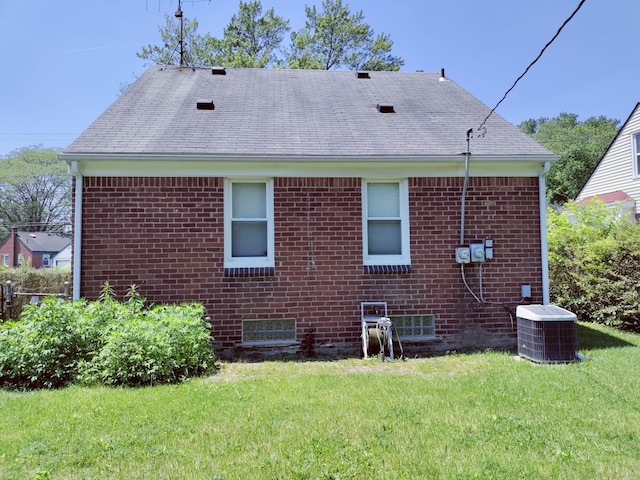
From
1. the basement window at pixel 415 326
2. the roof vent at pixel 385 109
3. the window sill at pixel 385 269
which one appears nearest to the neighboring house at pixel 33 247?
the roof vent at pixel 385 109

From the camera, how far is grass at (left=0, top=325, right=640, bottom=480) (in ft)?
9.50

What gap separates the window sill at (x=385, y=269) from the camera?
674 cm

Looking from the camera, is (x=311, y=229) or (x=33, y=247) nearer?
(x=311, y=229)

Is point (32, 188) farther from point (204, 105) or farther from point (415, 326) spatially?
point (415, 326)

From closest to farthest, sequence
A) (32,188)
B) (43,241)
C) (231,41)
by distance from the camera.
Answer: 1. (231,41)
2. (32,188)
3. (43,241)

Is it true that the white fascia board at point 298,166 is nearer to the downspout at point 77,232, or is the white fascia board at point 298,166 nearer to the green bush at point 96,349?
the downspout at point 77,232

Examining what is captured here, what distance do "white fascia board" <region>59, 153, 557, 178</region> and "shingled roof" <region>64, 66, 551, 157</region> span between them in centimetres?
11

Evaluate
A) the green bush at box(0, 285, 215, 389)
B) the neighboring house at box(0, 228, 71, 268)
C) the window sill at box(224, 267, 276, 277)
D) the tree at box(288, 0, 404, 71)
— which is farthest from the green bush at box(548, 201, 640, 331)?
the neighboring house at box(0, 228, 71, 268)

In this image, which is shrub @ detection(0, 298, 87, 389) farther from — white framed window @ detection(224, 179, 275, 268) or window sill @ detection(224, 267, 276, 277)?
white framed window @ detection(224, 179, 275, 268)

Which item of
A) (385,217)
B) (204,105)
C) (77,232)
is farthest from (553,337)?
(204,105)

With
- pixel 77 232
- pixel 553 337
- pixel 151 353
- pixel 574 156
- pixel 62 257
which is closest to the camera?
pixel 151 353

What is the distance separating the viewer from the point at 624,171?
15109 millimetres

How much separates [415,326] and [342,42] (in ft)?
62.7

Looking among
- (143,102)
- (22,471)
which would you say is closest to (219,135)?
(143,102)
